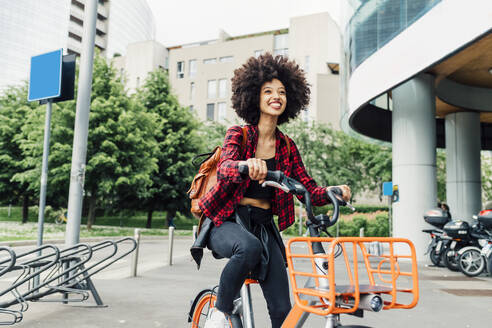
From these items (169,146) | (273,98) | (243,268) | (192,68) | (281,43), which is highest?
(281,43)

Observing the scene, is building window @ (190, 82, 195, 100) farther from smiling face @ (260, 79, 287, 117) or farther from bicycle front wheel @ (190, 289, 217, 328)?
smiling face @ (260, 79, 287, 117)

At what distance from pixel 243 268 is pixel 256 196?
0.43 m

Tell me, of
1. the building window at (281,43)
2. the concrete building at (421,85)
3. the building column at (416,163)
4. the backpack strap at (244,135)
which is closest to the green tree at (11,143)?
the concrete building at (421,85)

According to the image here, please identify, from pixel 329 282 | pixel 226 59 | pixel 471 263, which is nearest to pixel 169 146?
pixel 471 263

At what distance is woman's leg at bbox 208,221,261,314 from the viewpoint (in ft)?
8.15

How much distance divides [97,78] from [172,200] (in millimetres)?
9128

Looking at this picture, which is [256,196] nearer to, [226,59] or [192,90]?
[226,59]

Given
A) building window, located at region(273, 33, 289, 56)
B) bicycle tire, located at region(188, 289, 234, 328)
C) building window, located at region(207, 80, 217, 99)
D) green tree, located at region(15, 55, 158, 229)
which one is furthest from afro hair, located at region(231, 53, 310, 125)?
building window, located at region(207, 80, 217, 99)

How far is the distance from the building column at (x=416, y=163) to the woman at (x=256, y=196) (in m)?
11.0

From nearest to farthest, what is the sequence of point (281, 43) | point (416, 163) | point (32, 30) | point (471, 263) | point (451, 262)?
point (471, 263) → point (451, 262) → point (416, 163) → point (281, 43) → point (32, 30)

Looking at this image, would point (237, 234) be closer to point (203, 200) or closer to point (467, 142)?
point (203, 200)

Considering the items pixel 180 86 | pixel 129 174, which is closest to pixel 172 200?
pixel 129 174

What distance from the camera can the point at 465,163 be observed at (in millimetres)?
16688

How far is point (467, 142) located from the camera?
16.6 meters
